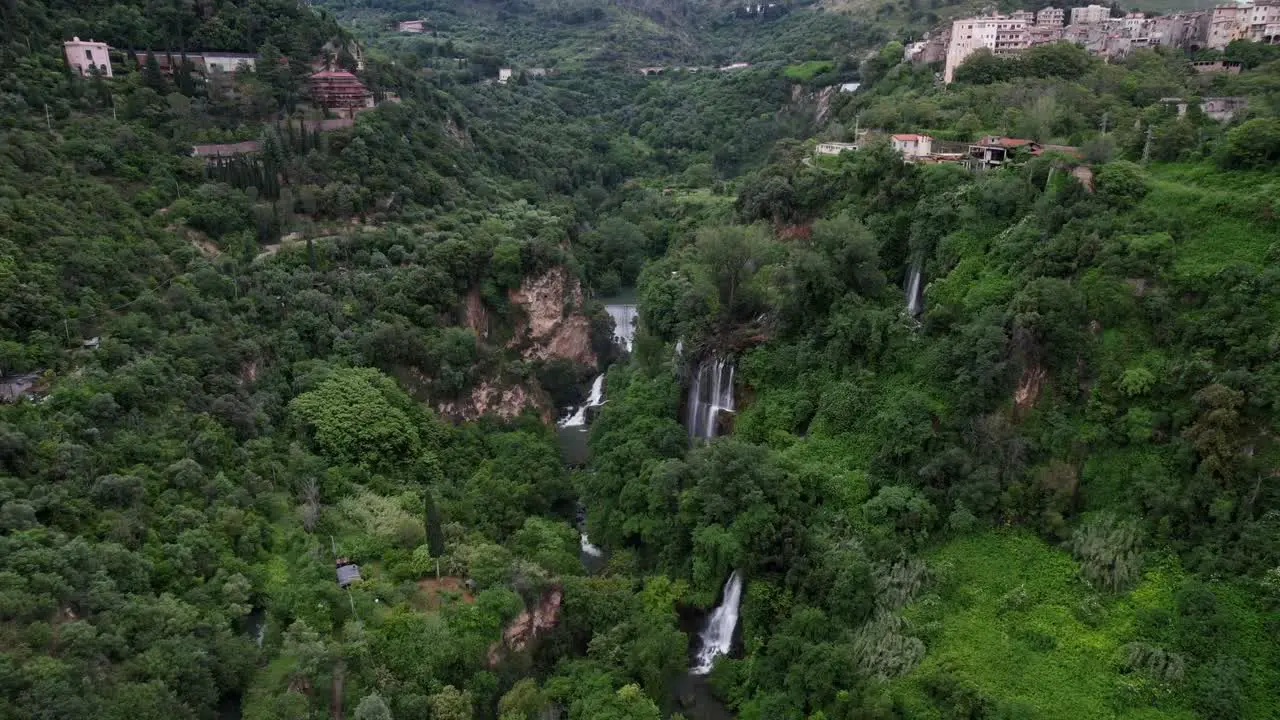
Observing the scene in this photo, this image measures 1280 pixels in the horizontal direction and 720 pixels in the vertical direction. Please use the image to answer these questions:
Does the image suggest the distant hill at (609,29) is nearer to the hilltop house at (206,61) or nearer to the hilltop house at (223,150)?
the hilltop house at (206,61)

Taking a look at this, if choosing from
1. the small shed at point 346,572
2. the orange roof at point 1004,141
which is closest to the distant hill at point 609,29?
the orange roof at point 1004,141

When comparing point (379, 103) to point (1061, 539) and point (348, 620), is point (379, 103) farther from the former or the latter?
point (1061, 539)

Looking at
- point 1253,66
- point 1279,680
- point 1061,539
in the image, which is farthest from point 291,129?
point 1253,66

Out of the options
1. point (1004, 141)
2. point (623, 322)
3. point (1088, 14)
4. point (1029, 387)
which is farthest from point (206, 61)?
point (1088, 14)

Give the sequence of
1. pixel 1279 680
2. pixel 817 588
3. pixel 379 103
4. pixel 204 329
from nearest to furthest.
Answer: pixel 1279 680, pixel 817 588, pixel 204 329, pixel 379 103

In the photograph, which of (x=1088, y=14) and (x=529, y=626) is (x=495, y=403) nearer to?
(x=529, y=626)
